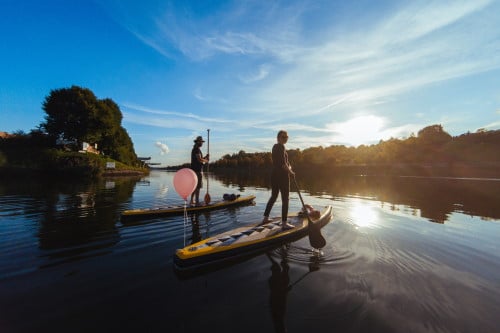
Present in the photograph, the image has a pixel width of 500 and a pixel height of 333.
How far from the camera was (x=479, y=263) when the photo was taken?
5.57 meters

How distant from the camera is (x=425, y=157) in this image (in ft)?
291

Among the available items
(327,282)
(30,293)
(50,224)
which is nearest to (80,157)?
(50,224)

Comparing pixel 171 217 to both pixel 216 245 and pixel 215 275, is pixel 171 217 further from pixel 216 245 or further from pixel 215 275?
pixel 215 275

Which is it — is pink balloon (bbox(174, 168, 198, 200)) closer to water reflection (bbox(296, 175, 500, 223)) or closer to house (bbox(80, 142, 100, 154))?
water reflection (bbox(296, 175, 500, 223))

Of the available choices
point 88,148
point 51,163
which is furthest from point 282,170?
point 88,148

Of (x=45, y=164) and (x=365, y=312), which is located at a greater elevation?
(x=45, y=164)

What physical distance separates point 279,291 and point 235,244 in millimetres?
1699

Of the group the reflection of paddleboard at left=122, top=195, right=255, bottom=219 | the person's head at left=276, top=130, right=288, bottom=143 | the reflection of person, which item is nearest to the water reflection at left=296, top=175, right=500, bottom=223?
the person's head at left=276, top=130, right=288, bottom=143

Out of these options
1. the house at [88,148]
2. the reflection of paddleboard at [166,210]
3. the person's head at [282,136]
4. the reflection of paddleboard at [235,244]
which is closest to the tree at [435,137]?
the reflection of paddleboard at [166,210]

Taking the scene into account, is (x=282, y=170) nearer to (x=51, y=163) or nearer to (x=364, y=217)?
(x=364, y=217)

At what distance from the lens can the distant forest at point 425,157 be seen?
236 ft

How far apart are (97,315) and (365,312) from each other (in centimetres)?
401

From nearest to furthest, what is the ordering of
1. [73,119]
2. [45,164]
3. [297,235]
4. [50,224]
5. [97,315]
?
[97,315]
[297,235]
[50,224]
[45,164]
[73,119]

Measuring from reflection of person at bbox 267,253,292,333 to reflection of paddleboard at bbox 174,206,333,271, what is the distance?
2.49 feet
